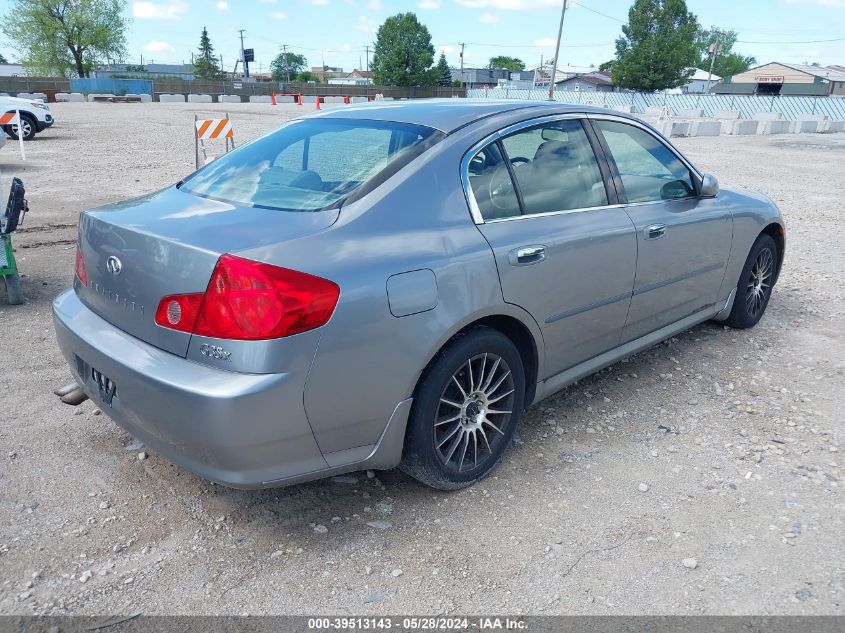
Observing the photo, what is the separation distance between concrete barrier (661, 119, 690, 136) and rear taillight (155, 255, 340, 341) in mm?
25442

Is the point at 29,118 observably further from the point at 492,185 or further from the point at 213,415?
the point at 213,415

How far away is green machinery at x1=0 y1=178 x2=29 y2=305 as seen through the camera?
507 centimetres

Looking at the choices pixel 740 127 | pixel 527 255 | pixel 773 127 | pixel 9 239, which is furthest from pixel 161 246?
pixel 773 127

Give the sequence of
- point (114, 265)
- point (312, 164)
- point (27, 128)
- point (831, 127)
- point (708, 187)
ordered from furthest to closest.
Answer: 1. point (831, 127)
2. point (27, 128)
3. point (708, 187)
4. point (312, 164)
5. point (114, 265)

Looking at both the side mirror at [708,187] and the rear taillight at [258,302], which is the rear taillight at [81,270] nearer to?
the rear taillight at [258,302]

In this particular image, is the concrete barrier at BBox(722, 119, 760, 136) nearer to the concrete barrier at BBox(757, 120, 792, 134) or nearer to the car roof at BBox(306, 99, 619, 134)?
the concrete barrier at BBox(757, 120, 792, 134)

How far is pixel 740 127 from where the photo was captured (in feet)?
92.7

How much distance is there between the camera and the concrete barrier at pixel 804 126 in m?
31.0

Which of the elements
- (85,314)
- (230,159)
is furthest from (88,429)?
(230,159)

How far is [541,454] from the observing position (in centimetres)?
351

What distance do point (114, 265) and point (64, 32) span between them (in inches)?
2989

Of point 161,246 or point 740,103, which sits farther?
point 740,103

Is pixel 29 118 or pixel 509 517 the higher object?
pixel 509 517

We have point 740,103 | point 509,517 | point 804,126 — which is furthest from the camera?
point 740,103
